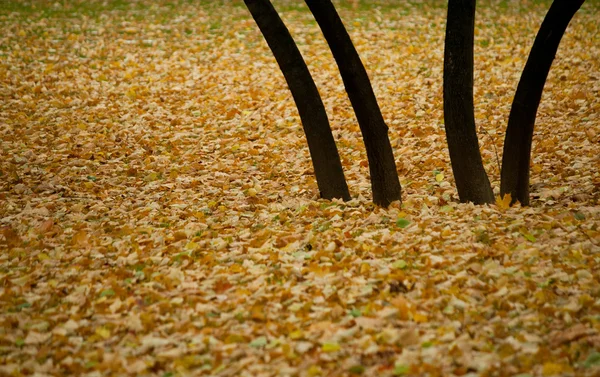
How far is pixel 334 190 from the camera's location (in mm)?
5543

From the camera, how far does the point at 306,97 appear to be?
17.3ft

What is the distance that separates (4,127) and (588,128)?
7.22 m

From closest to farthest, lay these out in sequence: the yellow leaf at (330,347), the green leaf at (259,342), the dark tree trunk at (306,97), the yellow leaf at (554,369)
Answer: the yellow leaf at (554,369) → the yellow leaf at (330,347) → the green leaf at (259,342) → the dark tree trunk at (306,97)

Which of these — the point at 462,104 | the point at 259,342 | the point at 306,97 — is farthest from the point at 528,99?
the point at 259,342

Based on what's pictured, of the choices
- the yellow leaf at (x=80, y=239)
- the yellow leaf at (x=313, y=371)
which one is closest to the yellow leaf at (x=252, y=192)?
the yellow leaf at (x=80, y=239)

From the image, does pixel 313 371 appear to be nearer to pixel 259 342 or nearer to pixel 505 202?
pixel 259 342

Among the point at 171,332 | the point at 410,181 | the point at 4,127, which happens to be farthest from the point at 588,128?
the point at 4,127

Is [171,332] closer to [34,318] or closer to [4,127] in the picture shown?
[34,318]

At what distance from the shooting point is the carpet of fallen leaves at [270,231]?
3.30m

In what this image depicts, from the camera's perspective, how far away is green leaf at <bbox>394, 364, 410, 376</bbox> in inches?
119

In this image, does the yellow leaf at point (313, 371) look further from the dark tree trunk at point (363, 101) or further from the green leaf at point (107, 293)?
the dark tree trunk at point (363, 101)

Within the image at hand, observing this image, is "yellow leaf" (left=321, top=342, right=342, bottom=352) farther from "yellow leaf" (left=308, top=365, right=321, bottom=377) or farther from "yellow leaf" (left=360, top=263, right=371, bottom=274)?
"yellow leaf" (left=360, top=263, right=371, bottom=274)

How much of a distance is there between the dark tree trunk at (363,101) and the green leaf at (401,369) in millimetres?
2431

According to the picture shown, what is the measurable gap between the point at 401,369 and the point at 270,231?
2.05 m
